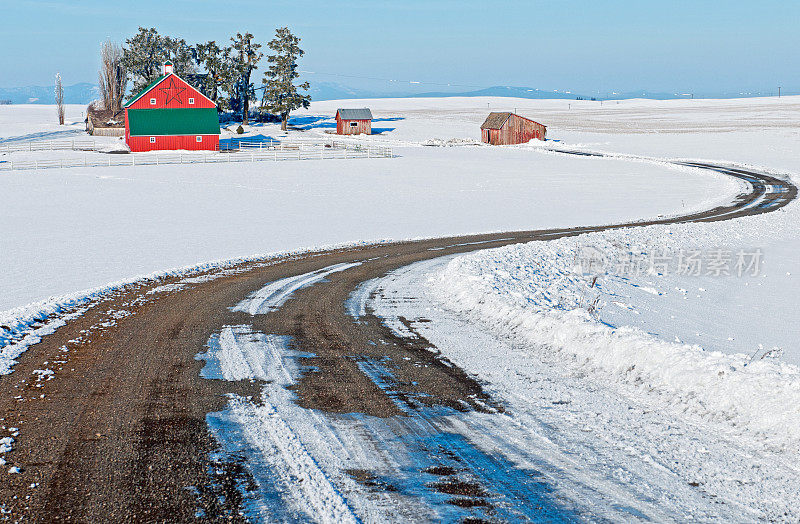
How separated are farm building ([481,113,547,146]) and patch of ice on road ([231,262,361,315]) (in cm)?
6992

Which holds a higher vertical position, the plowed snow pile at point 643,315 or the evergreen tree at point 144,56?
the evergreen tree at point 144,56

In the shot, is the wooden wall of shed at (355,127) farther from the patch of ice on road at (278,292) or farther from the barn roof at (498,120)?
the patch of ice on road at (278,292)

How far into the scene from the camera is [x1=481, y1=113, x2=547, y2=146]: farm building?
8425 centimetres

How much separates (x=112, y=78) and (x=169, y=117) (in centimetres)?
4516

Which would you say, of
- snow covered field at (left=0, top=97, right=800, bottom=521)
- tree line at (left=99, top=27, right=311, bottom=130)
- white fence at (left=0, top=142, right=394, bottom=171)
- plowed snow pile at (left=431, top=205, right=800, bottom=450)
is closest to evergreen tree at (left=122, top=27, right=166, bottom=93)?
tree line at (left=99, top=27, right=311, bottom=130)

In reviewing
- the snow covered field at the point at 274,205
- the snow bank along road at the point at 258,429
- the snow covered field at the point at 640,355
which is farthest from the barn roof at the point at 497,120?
the snow bank along road at the point at 258,429

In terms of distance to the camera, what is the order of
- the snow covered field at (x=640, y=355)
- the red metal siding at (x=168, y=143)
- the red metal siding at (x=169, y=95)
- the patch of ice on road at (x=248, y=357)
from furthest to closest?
1. the red metal siding at (x=168, y=143)
2. the red metal siding at (x=169, y=95)
3. the patch of ice on road at (x=248, y=357)
4. the snow covered field at (x=640, y=355)

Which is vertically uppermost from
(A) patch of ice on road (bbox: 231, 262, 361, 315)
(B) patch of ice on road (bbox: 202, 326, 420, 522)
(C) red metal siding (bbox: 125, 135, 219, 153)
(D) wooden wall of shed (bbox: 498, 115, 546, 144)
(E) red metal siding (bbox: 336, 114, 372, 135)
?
(E) red metal siding (bbox: 336, 114, 372, 135)

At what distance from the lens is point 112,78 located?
106 metres

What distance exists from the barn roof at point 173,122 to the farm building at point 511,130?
34.2 meters

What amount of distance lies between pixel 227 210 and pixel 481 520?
29153 millimetres

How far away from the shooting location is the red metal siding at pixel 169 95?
6850 centimetres

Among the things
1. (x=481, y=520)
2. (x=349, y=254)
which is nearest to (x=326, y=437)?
(x=481, y=520)

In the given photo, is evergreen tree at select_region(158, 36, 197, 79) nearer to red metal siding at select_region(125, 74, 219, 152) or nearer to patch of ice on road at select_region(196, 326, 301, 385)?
Answer: red metal siding at select_region(125, 74, 219, 152)
